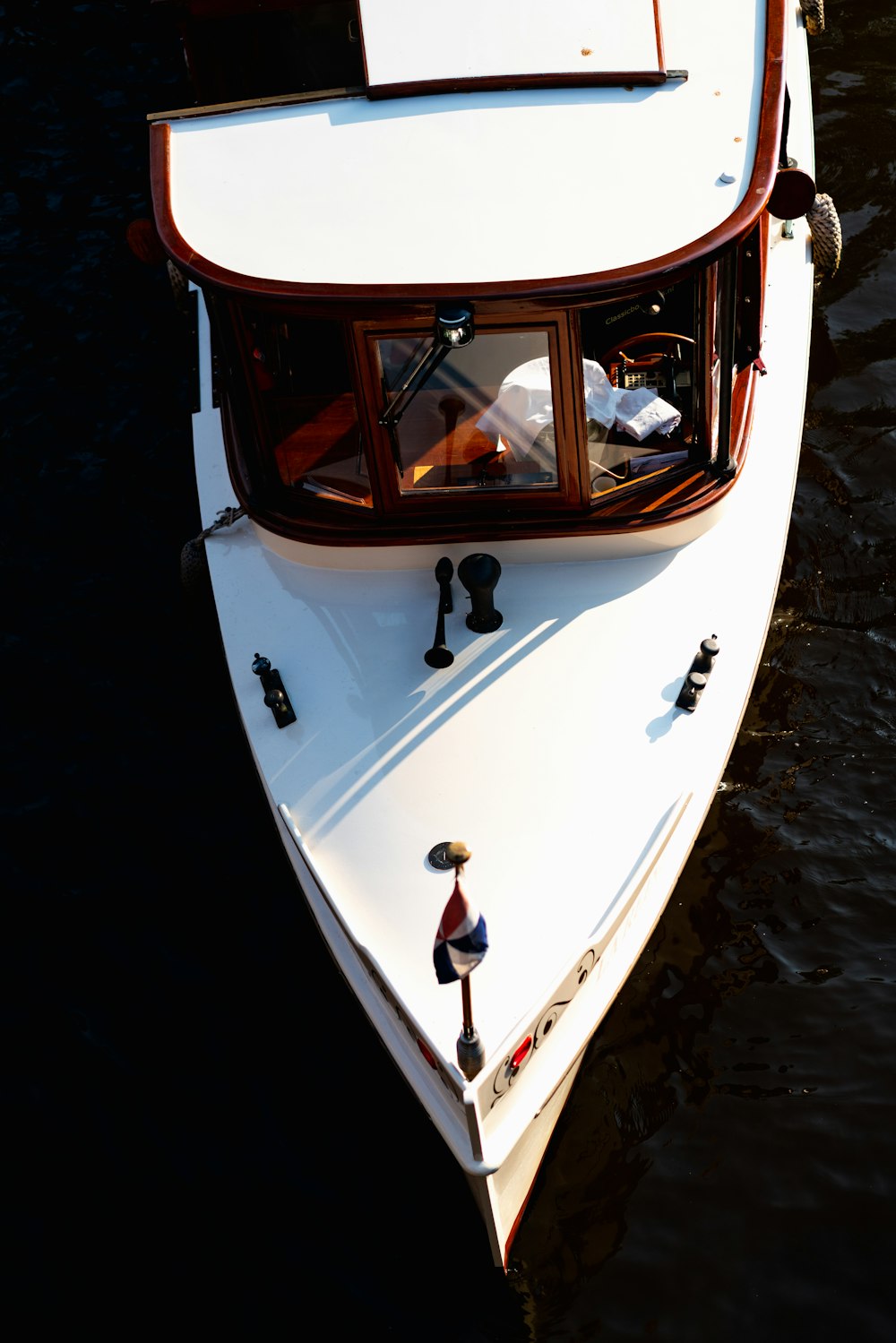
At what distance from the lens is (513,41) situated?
5652 mm

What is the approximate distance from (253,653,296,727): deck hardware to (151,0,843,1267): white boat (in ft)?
0.04

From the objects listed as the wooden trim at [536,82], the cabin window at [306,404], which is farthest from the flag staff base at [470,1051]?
the wooden trim at [536,82]

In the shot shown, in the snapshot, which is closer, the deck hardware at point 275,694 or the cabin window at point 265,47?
the deck hardware at point 275,694

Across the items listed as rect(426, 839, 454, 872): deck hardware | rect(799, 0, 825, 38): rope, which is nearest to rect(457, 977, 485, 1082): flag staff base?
rect(426, 839, 454, 872): deck hardware

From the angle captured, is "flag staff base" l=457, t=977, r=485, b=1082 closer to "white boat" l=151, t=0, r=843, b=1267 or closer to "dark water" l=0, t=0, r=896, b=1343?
"white boat" l=151, t=0, r=843, b=1267

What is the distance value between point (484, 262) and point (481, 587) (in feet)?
4.37

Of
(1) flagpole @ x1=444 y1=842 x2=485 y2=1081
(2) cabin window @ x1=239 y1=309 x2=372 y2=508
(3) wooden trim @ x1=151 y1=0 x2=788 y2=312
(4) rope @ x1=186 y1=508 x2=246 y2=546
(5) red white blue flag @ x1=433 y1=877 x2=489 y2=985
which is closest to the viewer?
(5) red white blue flag @ x1=433 y1=877 x2=489 y2=985

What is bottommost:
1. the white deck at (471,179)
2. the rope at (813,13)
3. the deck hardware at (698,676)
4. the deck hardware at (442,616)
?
the deck hardware at (698,676)

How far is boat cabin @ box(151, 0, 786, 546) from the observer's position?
198 inches

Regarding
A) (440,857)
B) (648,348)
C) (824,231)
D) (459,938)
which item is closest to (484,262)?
(648,348)

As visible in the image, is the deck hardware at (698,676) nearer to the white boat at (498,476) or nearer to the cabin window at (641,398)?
the white boat at (498,476)

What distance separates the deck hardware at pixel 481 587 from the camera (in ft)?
17.6

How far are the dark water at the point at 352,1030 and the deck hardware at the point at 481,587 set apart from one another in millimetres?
1870

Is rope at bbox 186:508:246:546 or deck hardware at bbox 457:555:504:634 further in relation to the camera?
rope at bbox 186:508:246:546
